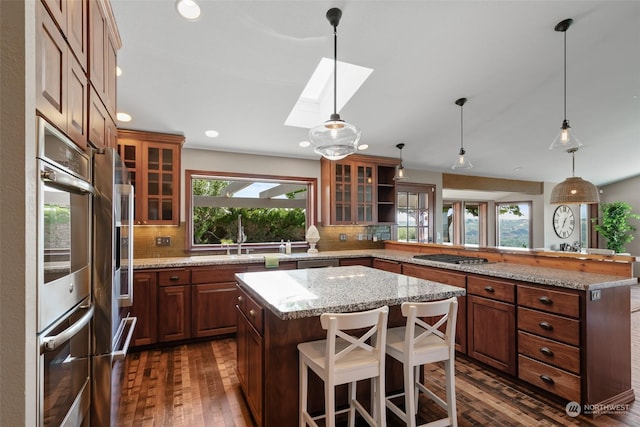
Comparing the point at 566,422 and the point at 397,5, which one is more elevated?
the point at 397,5

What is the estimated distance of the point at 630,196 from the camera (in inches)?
291

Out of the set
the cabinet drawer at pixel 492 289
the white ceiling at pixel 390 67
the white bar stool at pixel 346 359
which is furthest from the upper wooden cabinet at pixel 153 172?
the cabinet drawer at pixel 492 289

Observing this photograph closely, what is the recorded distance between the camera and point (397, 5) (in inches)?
82.0

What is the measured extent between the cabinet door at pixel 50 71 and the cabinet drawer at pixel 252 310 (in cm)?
128

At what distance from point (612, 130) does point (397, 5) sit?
462 centimetres

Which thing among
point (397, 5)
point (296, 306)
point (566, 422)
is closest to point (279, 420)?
point (296, 306)

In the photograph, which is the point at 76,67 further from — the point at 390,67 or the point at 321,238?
the point at 321,238

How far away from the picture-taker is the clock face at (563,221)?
7.51m

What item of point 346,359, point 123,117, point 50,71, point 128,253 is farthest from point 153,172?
point 346,359

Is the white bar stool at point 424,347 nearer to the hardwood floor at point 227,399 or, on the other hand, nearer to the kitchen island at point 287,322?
the kitchen island at point 287,322

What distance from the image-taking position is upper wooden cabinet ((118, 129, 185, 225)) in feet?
11.0

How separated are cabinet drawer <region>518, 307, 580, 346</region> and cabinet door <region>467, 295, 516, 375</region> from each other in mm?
87

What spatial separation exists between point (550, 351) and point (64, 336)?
9.49ft

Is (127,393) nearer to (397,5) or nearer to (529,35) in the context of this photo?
(397,5)
